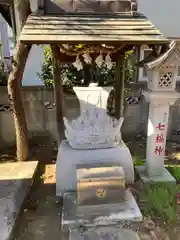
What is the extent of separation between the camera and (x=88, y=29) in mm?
4059

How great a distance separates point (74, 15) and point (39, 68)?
12.4 feet

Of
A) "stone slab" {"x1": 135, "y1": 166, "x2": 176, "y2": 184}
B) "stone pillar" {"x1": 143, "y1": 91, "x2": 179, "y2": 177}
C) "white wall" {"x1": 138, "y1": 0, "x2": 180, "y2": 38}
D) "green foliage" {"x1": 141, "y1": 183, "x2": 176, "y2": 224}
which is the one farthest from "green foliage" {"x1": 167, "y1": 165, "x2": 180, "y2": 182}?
"white wall" {"x1": 138, "y1": 0, "x2": 180, "y2": 38}

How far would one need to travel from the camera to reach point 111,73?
706 centimetres

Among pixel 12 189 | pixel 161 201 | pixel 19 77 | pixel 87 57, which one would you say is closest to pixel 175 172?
pixel 161 201

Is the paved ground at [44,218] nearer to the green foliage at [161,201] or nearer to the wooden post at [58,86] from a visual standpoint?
the green foliage at [161,201]

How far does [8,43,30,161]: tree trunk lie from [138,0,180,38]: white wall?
176 inches

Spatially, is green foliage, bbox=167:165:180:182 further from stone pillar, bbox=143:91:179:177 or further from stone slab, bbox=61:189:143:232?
stone slab, bbox=61:189:143:232

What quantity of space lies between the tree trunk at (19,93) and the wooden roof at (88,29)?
3.76 feet

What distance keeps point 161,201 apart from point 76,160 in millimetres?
1751

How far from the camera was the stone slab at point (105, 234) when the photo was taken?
355cm

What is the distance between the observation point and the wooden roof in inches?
151

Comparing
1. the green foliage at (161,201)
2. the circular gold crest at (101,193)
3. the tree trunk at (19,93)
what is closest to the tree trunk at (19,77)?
the tree trunk at (19,93)

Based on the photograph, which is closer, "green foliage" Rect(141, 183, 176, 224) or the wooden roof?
the wooden roof

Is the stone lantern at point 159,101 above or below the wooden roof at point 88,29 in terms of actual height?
below
